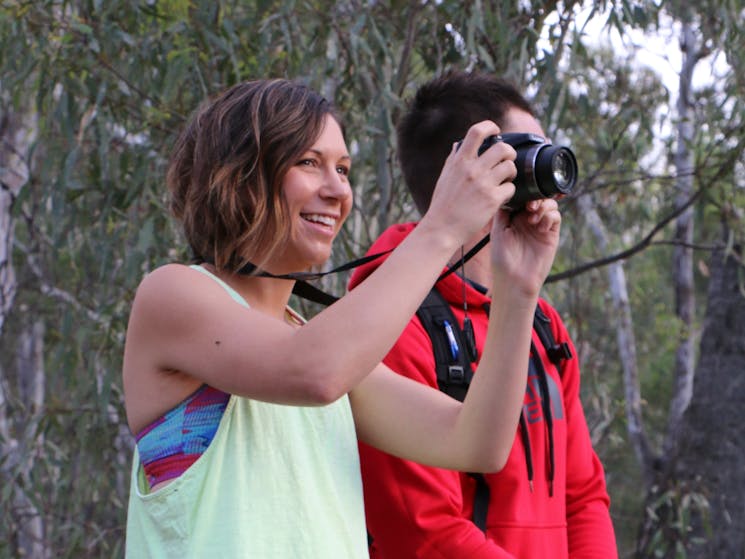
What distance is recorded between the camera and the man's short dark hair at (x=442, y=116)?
228 centimetres

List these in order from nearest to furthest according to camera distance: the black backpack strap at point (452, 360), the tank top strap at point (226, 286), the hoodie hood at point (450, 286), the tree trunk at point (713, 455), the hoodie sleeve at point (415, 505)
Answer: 1. the tank top strap at point (226, 286)
2. the hoodie sleeve at point (415, 505)
3. the black backpack strap at point (452, 360)
4. the hoodie hood at point (450, 286)
5. the tree trunk at point (713, 455)

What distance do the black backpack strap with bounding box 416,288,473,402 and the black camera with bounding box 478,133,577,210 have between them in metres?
0.39

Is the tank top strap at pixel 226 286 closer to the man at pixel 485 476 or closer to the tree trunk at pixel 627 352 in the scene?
the man at pixel 485 476

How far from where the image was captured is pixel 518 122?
2254 mm

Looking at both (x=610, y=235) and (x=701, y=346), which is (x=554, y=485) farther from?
(x=610, y=235)

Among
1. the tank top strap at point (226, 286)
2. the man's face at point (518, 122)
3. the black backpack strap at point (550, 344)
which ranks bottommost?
the tank top strap at point (226, 286)

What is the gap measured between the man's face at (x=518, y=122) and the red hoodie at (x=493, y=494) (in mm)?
291

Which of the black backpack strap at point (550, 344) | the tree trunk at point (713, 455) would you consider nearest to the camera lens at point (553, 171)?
the black backpack strap at point (550, 344)

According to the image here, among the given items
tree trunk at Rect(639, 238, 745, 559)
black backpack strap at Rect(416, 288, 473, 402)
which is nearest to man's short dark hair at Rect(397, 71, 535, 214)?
black backpack strap at Rect(416, 288, 473, 402)

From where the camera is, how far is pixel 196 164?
160 centimetres

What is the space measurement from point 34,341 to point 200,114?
709cm

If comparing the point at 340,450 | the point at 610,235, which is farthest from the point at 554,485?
the point at 610,235

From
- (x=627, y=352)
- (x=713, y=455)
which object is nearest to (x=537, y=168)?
(x=713, y=455)

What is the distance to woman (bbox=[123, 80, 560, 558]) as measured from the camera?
1380 mm
